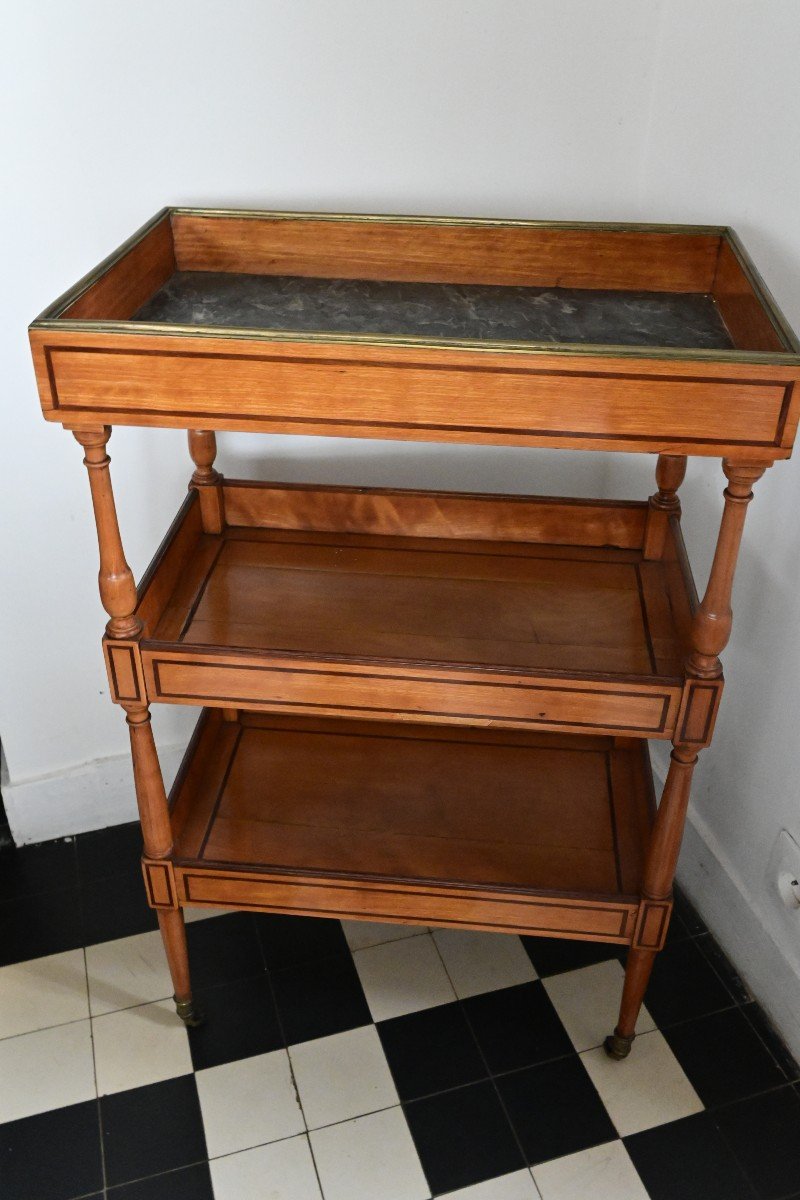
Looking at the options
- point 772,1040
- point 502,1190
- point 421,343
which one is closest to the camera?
point 421,343

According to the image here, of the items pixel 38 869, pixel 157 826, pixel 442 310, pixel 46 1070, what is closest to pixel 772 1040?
pixel 157 826

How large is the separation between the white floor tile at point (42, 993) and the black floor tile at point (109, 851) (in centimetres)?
21

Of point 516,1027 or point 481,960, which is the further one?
point 481,960

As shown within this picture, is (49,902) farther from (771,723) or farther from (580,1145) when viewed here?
(771,723)

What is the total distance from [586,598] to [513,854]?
1.42 feet

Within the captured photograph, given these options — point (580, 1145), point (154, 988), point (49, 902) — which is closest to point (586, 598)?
point (580, 1145)

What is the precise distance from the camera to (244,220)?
163 centimetres

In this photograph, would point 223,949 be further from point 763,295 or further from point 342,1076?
point 763,295

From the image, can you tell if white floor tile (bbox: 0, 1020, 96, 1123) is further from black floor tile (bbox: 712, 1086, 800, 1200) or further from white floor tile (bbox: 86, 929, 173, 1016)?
black floor tile (bbox: 712, 1086, 800, 1200)

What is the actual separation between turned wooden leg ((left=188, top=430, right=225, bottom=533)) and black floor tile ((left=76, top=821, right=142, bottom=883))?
79 cm

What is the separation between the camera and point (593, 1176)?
1.63 metres

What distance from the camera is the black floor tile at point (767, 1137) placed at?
1.63m

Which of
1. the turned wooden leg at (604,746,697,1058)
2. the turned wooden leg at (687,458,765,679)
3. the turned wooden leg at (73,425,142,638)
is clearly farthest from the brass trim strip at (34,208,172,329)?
the turned wooden leg at (604,746,697,1058)

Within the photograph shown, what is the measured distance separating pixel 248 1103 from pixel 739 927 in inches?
36.6
